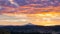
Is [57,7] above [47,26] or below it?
above

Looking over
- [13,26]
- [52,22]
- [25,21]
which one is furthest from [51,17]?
[13,26]

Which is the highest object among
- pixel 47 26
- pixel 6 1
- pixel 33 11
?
pixel 6 1

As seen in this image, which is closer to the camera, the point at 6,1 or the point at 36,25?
the point at 36,25

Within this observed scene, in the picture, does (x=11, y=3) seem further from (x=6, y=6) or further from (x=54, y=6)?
(x=54, y=6)

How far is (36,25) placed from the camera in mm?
2764

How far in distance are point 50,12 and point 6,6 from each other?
2.30 feet

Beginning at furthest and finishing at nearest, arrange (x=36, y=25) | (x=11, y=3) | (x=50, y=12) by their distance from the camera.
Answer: (x=11, y=3) < (x=50, y=12) < (x=36, y=25)

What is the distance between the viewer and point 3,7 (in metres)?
3.17

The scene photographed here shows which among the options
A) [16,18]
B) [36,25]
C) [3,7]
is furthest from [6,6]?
[36,25]

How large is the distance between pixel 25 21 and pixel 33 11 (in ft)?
0.97

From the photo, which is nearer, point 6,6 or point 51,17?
point 51,17

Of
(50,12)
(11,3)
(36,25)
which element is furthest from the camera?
(11,3)

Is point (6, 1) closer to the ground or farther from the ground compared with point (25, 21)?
farther from the ground

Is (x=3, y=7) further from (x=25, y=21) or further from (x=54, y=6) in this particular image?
(x=54, y=6)
